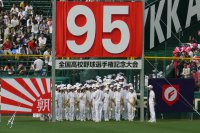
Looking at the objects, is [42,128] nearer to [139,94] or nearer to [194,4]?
[139,94]

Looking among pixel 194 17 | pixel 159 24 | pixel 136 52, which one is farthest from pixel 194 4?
pixel 136 52

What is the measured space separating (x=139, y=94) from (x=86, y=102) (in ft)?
9.50

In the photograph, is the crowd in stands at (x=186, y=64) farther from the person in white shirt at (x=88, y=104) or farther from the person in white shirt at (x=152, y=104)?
the person in white shirt at (x=88, y=104)

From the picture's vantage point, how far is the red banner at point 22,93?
3506cm

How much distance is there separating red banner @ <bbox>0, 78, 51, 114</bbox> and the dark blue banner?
6.47m

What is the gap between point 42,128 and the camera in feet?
105

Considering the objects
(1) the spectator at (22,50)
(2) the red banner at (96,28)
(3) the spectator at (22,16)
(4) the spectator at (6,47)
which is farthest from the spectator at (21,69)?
→ (2) the red banner at (96,28)

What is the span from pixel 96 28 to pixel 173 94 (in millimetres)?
5615

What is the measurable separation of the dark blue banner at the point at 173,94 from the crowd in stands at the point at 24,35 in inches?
279

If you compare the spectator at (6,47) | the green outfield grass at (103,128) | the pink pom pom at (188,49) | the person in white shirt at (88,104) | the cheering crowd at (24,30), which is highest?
the cheering crowd at (24,30)

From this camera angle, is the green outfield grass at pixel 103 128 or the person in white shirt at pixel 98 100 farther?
the person in white shirt at pixel 98 100

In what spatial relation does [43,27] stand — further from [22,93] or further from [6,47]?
[22,93]

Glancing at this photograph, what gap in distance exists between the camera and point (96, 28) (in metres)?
37.2

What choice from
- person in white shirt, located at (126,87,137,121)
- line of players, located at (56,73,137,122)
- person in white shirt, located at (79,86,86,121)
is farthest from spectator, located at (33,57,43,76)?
person in white shirt, located at (126,87,137,121)
